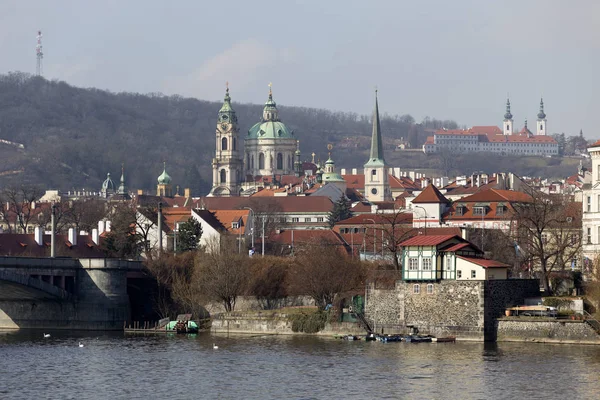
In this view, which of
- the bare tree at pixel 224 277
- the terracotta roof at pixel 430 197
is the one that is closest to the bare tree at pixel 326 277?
the bare tree at pixel 224 277

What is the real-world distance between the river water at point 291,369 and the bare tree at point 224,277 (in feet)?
26.2

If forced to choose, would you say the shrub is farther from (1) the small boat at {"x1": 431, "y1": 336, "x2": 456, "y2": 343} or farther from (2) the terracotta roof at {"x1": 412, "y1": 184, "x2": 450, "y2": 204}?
(2) the terracotta roof at {"x1": 412, "y1": 184, "x2": 450, "y2": 204}

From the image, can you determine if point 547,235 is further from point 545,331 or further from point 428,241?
point 545,331

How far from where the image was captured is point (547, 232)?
10756 centimetres

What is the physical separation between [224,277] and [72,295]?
9.10 meters

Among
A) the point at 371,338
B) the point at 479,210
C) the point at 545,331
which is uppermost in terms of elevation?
the point at 479,210

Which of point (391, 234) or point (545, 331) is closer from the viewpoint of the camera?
point (545, 331)

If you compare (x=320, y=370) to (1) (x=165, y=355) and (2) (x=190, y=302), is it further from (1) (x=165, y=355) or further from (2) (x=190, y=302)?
(2) (x=190, y=302)

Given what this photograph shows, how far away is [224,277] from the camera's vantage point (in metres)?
91.1

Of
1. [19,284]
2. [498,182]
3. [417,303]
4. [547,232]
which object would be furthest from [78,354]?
[498,182]

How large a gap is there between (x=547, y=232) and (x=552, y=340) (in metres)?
30.8

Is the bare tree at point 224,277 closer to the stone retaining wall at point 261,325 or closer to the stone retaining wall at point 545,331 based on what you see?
the stone retaining wall at point 261,325

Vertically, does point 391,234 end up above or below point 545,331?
above

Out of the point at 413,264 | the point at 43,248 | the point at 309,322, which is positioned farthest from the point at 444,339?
the point at 43,248
